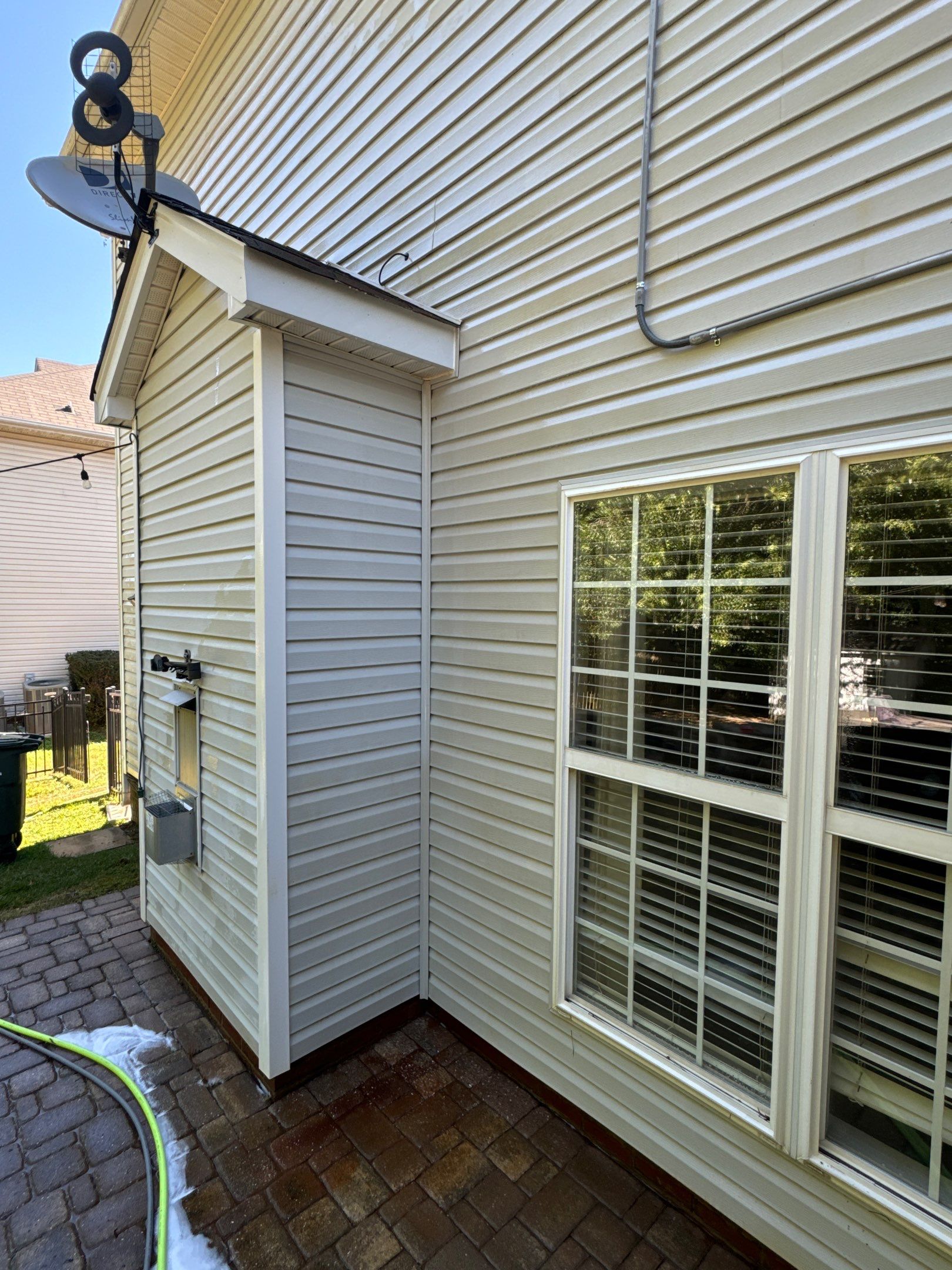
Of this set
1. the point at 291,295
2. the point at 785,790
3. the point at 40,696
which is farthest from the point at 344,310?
the point at 40,696

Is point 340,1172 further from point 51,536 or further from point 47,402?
point 47,402

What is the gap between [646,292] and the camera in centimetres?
212

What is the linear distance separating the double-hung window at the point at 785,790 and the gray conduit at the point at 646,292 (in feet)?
1.47

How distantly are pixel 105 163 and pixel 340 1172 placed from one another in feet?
18.7

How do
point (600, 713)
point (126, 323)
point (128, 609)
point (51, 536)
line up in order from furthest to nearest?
point (51, 536) < point (128, 609) < point (126, 323) < point (600, 713)

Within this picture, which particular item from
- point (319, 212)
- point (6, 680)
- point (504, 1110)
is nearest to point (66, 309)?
point (6, 680)

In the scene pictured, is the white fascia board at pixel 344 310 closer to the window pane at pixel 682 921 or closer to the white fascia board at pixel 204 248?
the white fascia board at pixel 204 248

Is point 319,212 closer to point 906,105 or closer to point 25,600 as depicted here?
point 906,105

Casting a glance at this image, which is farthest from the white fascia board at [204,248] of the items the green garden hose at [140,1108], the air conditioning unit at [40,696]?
the air conditioning unit at [40,696]

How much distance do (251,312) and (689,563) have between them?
1.94m

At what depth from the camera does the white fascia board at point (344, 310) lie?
88.1 inches

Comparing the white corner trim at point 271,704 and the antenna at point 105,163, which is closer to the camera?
the white corner trim at point 271,704

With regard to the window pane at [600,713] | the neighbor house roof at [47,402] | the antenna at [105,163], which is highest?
the neighbor house roof at [47,402]

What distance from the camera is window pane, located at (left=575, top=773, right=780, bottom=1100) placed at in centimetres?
193
